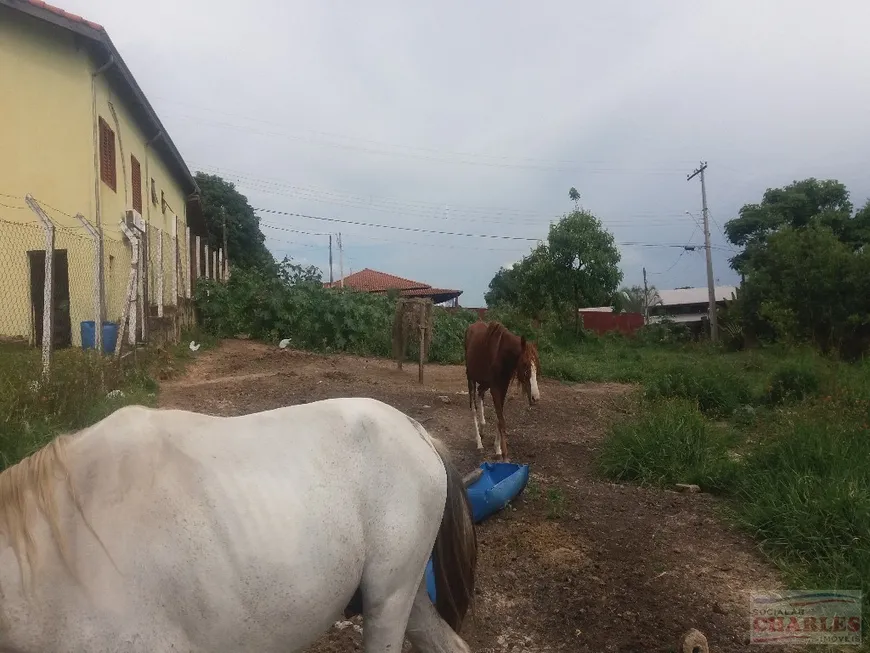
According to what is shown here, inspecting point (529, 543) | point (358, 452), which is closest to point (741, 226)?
point (529, 543)

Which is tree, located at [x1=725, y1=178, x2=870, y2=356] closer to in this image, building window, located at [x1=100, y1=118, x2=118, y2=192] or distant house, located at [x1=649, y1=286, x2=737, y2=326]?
building window, located at [x1=100, y1=118, x2=118, y2=192]

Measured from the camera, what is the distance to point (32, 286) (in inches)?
368

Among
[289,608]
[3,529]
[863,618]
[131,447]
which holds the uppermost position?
[131,447]

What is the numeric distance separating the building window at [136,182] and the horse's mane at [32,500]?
13586 mm

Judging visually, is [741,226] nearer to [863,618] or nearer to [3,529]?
[863,618]

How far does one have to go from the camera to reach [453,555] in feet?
8.22

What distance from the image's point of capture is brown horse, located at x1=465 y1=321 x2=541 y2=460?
6977 mm

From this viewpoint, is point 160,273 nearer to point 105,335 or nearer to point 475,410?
point 105,335

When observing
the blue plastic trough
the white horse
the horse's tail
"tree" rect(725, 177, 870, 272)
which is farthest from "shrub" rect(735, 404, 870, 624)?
"tree" rect(725, 177, 870, 272)

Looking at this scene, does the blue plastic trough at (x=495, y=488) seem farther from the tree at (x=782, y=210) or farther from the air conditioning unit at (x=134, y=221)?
the tree at (x=782, y=210)

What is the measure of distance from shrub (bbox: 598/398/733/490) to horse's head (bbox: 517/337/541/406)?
35.7 inches

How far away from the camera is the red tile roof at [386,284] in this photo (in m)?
38.1

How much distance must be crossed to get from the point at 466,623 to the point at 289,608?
1534 mm

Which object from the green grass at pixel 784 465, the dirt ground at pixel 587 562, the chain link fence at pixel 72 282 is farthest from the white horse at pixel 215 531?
the chain link fence at pixel 72 282
